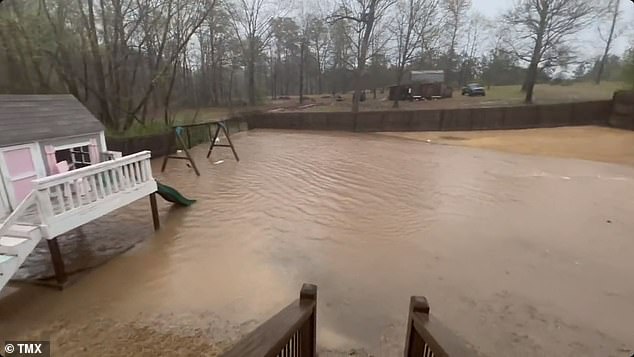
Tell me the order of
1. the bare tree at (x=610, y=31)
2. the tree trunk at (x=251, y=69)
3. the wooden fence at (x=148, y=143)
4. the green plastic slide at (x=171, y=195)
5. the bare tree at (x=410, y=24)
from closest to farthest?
the green plastic slide at (x=171, y=195) → the wooden fence at (x=148, y=143) → the bare tree at (x=610, y=31) → the bare tree at (x=410, y=24) → the tree trunk at (x=251, y=69)

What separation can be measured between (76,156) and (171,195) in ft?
5.59

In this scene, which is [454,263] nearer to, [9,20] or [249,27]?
[9,20]

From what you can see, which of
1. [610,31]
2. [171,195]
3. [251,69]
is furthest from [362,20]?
[171,195]

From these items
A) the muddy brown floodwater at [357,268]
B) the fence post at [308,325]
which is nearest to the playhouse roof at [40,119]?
the muddy brown floodwater at [357,268]

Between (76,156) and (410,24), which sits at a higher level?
(410,24)

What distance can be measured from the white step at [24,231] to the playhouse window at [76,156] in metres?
1.77

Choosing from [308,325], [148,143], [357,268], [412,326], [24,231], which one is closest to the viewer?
[412,326]

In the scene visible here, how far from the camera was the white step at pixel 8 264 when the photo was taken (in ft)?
11.0

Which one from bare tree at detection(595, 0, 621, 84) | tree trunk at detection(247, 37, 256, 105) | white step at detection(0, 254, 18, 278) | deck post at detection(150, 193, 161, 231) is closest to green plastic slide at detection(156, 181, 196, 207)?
deck post at detection(150, 193, 161, 231)

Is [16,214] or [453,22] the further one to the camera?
[453,22]

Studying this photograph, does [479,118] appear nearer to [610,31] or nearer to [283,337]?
[610,31]

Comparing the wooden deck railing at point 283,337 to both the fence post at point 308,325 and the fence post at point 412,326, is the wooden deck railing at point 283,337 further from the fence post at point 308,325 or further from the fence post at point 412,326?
the fence post at point 412,326

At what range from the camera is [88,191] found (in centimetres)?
438

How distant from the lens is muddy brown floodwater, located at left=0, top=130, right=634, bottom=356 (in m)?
3.30
